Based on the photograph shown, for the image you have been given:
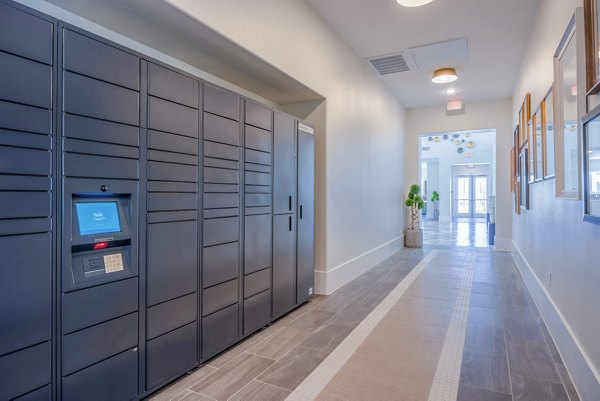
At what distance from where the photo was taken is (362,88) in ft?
17.5

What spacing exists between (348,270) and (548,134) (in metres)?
2.80

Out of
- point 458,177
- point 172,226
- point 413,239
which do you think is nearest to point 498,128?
point 413,239

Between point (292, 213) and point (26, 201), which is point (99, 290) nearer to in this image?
point (26, 201)

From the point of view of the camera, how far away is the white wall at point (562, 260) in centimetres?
186

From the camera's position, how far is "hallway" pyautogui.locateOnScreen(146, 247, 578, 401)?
6.82ft

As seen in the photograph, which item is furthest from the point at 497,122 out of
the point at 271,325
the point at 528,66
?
the point at 271,325

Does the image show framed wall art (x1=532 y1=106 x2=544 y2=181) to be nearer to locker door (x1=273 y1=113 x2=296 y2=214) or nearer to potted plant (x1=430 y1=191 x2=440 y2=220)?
locker door (x1=273 y1=113 x2=296 y2=214)

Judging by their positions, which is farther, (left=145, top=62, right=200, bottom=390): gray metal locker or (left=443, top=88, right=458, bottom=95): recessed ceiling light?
(left=443, top=88, right=458, bottom=95): recessed ceiling light

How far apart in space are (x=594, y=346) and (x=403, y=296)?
90.6 inches

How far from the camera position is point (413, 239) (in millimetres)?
7930

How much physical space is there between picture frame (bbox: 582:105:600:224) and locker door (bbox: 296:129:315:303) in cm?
243

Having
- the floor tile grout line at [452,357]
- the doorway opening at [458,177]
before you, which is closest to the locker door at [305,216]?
the floor tile grout line at [452,357]

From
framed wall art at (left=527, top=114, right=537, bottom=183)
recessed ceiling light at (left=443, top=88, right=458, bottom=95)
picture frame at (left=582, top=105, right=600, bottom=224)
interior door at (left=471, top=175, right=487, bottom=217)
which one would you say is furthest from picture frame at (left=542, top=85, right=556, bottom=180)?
interior door at (left=471, top=175, right=487, bottom=217)

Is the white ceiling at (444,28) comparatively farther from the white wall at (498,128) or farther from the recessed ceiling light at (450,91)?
the white wall at (498,128)
